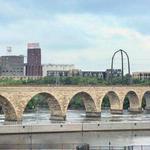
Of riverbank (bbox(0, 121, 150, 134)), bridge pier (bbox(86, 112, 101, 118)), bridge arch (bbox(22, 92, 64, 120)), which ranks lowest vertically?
riverbank (bbox(0, 121, 150, 134))

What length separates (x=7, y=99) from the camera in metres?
83.3

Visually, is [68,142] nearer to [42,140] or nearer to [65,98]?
[42,140]

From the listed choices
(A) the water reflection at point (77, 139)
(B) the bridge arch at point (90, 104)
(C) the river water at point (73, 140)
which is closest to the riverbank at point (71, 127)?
(C) the river water at point (73, 140)

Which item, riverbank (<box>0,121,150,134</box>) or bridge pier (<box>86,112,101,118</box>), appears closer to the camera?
riverbank (<box>0,121,150,134</box>)

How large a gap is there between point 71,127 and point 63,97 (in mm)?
22192

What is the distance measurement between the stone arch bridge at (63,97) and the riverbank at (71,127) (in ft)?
43.4

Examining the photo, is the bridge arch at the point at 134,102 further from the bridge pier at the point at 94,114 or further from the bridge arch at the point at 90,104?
the bridge pier at the point at 94,114

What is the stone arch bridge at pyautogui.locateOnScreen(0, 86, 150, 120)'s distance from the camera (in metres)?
84.1

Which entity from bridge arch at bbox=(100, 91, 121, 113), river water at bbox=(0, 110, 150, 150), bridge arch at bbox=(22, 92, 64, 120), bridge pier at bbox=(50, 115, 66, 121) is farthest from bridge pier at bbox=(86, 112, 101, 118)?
river water at bbox=(0, 110, 150, 150)

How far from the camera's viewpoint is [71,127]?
72.6m

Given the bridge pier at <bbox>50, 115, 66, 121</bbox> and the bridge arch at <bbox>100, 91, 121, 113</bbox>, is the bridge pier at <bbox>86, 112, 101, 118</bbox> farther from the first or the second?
the bridge pier at <bbox>50, 115, 66, 121</bbox>

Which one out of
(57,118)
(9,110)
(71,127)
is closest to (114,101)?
(57,118)

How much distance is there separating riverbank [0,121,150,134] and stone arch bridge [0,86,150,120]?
1324 centimetres

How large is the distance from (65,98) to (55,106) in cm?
227
